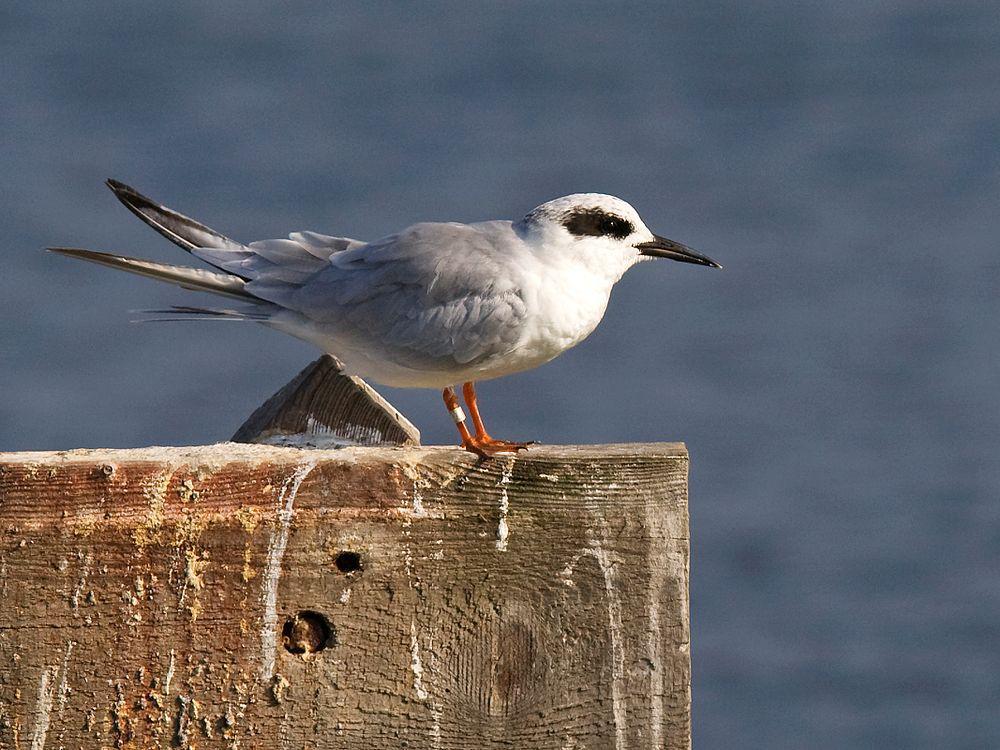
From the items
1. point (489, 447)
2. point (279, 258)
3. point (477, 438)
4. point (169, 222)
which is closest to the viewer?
point (489, 447)

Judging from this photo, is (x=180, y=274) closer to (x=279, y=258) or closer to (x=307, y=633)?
(x=279, y=258)

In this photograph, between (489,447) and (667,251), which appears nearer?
(489,447)

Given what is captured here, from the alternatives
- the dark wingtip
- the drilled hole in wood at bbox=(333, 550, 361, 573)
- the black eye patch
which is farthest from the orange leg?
the dark wingtip

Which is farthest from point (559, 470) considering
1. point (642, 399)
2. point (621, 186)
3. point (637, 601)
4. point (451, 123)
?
Result: point (451, 123)

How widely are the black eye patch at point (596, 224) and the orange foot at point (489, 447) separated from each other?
0.86 metres

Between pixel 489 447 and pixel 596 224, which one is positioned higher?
pixel 596 224

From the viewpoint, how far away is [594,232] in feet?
16.7

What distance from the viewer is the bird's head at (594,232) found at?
198 inches

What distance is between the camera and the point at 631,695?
351cm

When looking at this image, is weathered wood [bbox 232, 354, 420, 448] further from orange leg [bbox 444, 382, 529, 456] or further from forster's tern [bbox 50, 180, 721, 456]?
forster's tern [bbox 50, 180, 721, 456]

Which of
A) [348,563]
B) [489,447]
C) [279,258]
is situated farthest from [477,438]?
[348,563]

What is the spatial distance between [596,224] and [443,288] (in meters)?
0.50

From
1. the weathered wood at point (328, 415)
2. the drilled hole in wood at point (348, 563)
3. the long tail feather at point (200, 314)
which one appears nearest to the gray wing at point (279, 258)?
the long tail feather at point (200, 314)

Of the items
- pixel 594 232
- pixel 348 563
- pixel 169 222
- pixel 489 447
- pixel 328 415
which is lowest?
pixel 348 563
